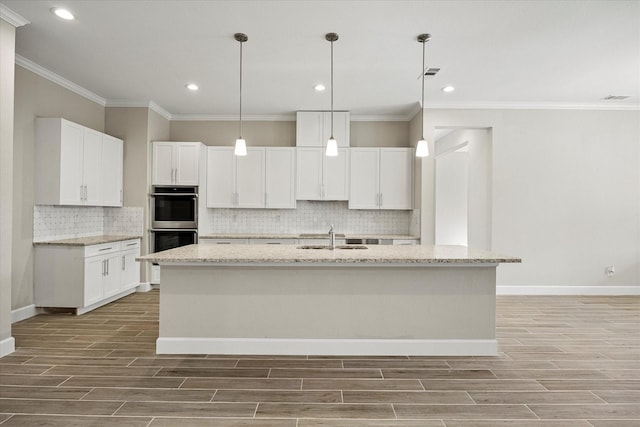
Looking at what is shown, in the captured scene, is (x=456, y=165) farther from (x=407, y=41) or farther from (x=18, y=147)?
(x=18, y=147)

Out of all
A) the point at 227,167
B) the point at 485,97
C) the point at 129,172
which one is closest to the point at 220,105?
the point at 227,167

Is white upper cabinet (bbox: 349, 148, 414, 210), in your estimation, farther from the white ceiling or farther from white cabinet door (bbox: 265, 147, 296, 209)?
white cabinet door (bbox: 265, 147, 296, 209)

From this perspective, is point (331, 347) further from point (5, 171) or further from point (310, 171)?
point (310, 171)

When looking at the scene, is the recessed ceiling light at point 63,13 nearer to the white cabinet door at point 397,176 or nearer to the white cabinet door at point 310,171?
the white cabinet door at point 310,171

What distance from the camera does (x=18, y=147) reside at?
13.5 feet

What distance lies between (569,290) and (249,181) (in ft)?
16.2

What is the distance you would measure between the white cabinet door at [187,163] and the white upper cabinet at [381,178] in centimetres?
233

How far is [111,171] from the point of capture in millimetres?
5301

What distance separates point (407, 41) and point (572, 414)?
10.3 feet

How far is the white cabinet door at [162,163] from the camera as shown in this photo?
18.8ft

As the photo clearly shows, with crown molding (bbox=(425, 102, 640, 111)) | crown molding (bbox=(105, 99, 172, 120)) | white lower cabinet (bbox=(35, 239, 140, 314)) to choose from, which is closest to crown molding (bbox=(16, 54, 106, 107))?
crown molding (bbox=(105, 99, 172, 120))

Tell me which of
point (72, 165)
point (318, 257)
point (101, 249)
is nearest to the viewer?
point (318, 257)

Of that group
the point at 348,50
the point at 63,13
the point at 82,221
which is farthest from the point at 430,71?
the point at 82,221

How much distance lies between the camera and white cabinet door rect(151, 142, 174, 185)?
5.72 meters
